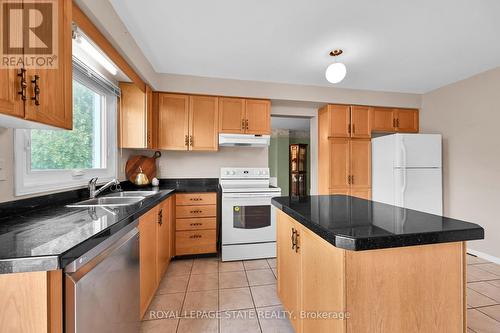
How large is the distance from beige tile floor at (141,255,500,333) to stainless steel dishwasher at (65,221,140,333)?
0.42 m

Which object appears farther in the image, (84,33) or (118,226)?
(84,33)

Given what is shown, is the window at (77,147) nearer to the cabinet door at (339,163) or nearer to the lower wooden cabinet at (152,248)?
the lower wooden cabinet at (152,248)

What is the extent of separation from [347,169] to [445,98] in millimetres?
1772

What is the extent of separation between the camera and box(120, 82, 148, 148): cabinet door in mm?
2529

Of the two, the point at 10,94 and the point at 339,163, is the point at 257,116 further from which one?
the point at 10,94

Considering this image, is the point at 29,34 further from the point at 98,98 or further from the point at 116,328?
the point at 98,98

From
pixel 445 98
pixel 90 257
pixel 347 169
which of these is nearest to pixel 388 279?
pixel 90 257

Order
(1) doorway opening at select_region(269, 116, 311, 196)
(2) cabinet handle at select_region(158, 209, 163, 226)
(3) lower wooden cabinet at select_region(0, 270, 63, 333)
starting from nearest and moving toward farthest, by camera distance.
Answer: (3) lower wooden cabinet at select_region(0, 270, 63, 333), (2) cabinet handle at select_region(158, 209, 163, 226), (1) doorway opening at select_region(269, 116, 311, 196)

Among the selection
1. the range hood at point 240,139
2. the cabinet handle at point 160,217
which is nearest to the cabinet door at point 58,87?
the cabinet handle at point 160,217

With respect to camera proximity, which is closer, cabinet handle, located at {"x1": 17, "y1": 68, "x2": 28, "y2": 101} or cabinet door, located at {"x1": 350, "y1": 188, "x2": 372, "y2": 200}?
cabinet handle, located at {"x1": 17, "y1": 68, "x2": 28, "y2": 101}

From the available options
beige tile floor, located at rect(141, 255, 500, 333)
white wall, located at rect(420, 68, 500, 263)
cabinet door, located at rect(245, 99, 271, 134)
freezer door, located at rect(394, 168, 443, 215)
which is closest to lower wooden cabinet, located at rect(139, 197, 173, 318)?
beige tile floor, located at rect(141, 255, 500, 333)

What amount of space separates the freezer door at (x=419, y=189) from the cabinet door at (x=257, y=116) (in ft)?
6.30

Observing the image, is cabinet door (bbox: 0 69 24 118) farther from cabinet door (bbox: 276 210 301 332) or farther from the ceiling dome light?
the ceiling dome light

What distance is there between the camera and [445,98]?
3182 mm
